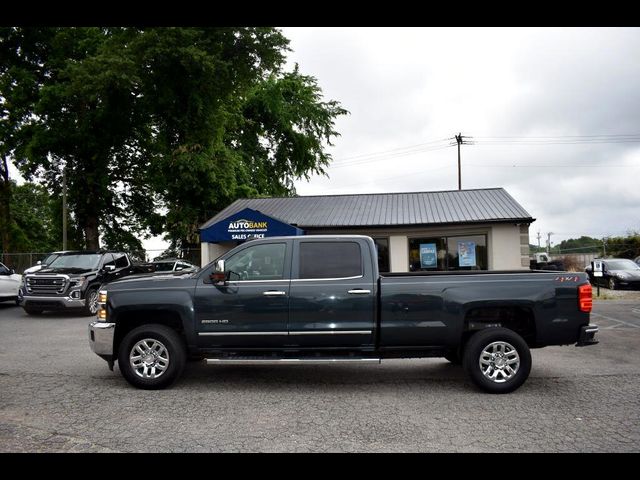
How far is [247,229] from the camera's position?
16.6 meters

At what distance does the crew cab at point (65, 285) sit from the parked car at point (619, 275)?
17839 millimetres

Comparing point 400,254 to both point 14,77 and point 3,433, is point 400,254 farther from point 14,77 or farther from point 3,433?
point 14,77

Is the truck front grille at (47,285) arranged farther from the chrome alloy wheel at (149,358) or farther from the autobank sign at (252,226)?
the chrome alloy wheel at (149,358)

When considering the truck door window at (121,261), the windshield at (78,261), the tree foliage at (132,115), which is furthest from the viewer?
the tree foliage at (132,115)

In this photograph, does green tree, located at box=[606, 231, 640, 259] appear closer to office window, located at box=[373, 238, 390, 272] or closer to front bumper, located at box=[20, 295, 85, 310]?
office window, located at box=[373, 238, 390, 272]

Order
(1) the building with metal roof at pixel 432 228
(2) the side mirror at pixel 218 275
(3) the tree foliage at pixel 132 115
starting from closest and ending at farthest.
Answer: (2) the side mirror at pixel 218 275 < (1) the building with metal roof at pixel 432 228 < (3) the tree foliage at pixel 132 115

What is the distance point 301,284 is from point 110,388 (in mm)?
2761

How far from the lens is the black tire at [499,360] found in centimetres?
591

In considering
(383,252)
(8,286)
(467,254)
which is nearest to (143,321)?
(8,286)

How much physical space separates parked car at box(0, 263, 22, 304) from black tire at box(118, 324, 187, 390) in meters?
11.4

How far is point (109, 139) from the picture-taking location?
26594 mm

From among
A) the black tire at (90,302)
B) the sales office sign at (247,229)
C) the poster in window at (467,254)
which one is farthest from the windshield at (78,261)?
the poster in window at (467,254)

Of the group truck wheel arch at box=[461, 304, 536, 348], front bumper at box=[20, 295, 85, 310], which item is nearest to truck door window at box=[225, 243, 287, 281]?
truck wheel arch at box=[461, 304, 536, 348]
